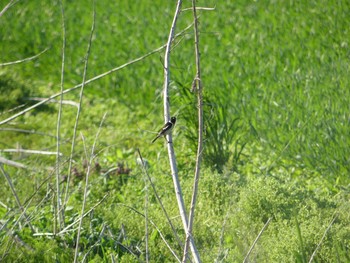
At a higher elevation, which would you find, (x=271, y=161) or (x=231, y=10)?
(x=231, y=10)

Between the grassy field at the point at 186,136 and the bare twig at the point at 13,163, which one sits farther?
the bare twig at the point at 13,163

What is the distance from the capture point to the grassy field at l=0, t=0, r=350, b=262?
3701 mm

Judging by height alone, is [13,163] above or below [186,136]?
below

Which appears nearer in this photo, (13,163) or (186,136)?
(186,136)

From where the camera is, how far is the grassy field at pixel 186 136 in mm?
3701

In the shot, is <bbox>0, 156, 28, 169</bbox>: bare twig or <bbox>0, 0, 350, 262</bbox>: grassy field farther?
<bbox>0, 156, 28, 169</bbox>: bare twig

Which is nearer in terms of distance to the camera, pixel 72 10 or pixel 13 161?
pixel 13 161

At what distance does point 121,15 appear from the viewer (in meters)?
8.77

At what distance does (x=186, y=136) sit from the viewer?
4734mm

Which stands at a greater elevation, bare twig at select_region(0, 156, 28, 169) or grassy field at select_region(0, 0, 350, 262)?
grassy field at select_region(0, 0, 350, 262)

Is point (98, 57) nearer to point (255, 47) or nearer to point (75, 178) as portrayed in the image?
point (255, 47)

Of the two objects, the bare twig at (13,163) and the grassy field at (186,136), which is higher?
the grassy field at (186,136)

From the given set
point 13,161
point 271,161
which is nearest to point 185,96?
point 271,161

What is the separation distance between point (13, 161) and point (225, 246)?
7.52ft
